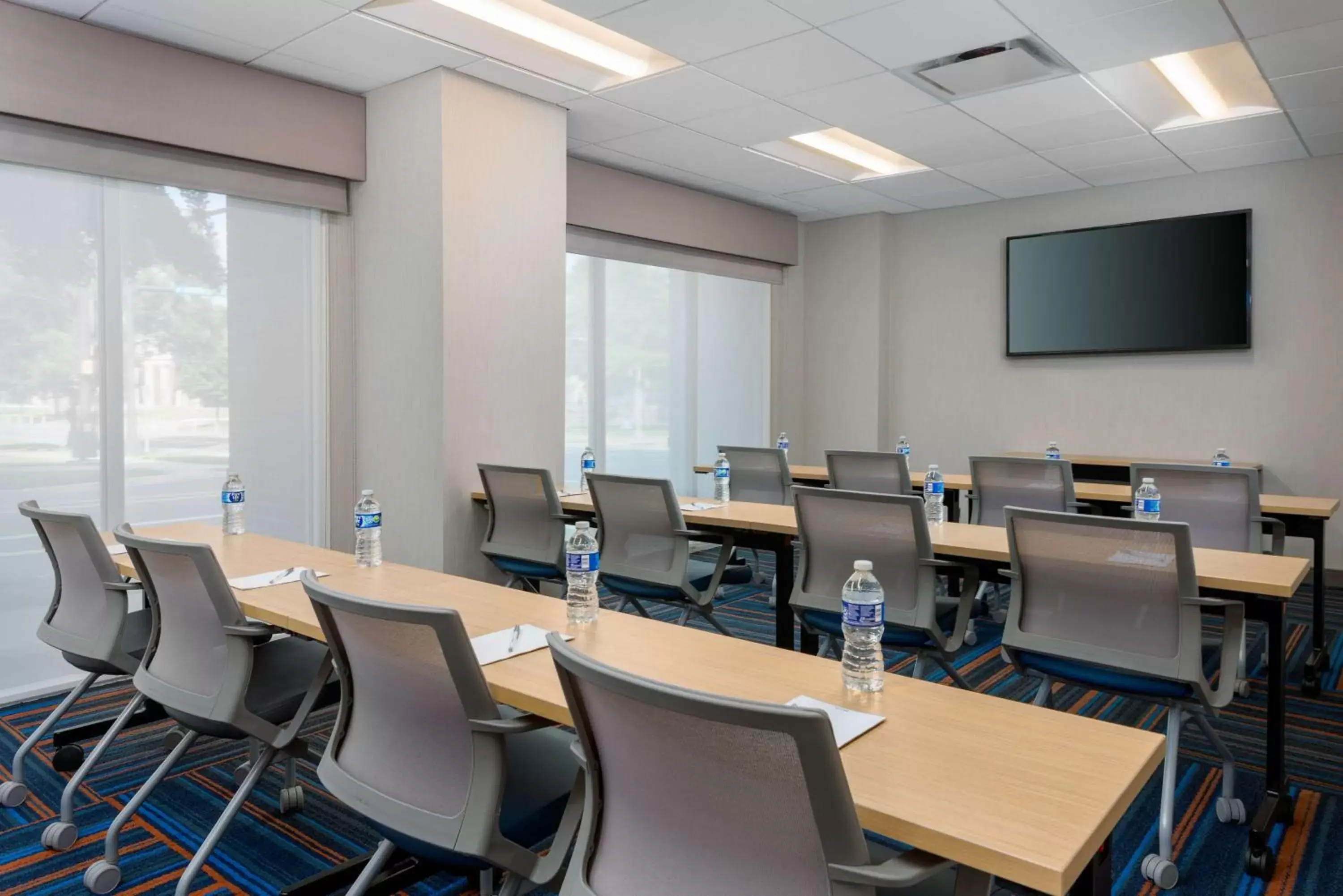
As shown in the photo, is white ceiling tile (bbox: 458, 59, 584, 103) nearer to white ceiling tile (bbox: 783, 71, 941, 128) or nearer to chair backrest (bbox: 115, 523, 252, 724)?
white ceiling tile (bbox: 783, 71, 941, 128)

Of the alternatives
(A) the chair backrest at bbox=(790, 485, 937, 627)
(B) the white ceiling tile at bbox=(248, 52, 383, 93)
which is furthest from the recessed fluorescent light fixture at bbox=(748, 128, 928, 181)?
(A) the chair backrest at bbox=(790, 485, 937, 627)

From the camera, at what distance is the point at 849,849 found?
1.07 metres

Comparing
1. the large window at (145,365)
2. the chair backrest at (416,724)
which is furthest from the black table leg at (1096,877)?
the large window at (145,365)

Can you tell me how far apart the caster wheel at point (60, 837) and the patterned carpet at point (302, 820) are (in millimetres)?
19

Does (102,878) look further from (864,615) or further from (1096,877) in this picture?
(1096,877)

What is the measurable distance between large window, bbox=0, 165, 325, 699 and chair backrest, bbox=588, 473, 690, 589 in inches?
73.0

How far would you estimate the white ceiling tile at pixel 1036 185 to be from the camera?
6.38 metres

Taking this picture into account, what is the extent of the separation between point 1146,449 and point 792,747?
6.40 metres

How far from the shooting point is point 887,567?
116 inches

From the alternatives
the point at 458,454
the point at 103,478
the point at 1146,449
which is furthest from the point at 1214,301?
the point at 103,478

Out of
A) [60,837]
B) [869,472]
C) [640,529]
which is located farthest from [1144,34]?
[60,837]

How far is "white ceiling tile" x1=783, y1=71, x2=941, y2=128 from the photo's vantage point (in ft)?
14.7

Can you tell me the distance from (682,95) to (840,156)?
2.02 m

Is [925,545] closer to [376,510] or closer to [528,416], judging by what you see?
[376,510]
